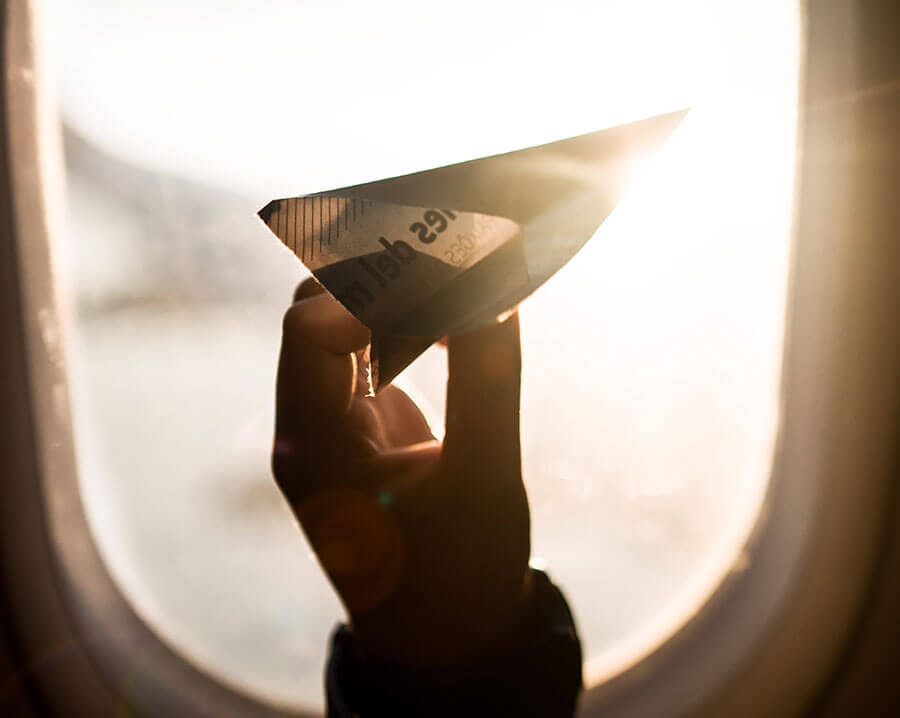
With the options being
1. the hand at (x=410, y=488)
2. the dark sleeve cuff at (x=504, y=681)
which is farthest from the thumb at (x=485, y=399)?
the dark sleeve cuff at (x=504, y=681)

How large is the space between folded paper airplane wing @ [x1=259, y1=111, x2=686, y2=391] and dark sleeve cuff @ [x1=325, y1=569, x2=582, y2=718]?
30 centimetres

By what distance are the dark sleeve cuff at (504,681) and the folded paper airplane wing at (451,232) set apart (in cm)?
30

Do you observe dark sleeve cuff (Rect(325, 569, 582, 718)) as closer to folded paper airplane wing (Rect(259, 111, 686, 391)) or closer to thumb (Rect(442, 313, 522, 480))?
thumb (Rect(442, 313, 522, 480))

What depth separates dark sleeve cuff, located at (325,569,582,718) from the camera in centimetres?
39

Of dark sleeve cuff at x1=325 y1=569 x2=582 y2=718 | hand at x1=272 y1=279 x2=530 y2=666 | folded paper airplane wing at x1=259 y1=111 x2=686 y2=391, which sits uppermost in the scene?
folded paper airplane wing at x1=259 y1=111 x2=686 y2=391

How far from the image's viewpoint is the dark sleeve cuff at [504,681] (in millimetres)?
394

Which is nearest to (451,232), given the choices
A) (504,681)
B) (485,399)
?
(485,399)

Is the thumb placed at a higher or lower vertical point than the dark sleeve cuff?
higher

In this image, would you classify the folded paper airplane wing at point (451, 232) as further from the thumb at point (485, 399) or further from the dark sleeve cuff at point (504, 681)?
the dark sleeve cuff at point (504, 681)

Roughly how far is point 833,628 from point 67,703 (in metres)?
1.47

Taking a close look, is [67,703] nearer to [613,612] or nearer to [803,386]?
[613,612]

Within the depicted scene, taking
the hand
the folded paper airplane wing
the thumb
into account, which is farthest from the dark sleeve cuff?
the folded paper airplane wing

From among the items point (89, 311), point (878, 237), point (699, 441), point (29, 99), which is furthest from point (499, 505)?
point (29, 99)

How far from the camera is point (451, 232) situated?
0.89 ft
